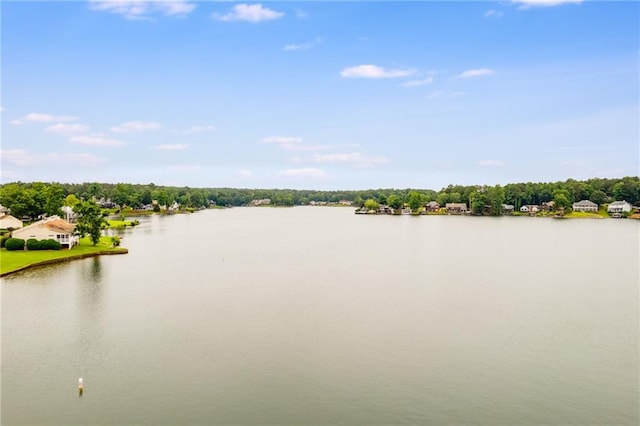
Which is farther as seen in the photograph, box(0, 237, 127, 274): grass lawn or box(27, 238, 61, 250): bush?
box(27, 238, 61, 250): bush

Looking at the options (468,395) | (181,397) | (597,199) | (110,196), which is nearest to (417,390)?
(468,395)

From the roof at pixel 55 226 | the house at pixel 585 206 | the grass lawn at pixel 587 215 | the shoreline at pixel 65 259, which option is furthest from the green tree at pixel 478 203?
the roof at pixel 55 226

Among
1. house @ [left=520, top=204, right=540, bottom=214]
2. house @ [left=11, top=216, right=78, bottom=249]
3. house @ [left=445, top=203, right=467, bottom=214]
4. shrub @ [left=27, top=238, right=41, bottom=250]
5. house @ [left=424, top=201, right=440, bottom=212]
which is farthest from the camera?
house @ [left=424, top=201, right=440, bottom=212]

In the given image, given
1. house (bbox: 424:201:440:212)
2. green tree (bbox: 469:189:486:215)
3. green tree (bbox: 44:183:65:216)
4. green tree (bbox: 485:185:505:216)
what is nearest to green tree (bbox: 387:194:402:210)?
house (bbox: 424:201:440:212)

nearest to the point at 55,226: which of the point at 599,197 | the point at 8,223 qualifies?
the point at 8,223

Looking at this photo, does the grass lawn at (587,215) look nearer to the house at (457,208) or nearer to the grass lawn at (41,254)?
the house at (457,208)

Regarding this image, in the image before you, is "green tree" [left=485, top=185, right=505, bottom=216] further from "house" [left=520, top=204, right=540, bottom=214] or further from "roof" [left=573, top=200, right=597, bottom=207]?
"roof" [left=573, top=200, right=597, bottom=207]
